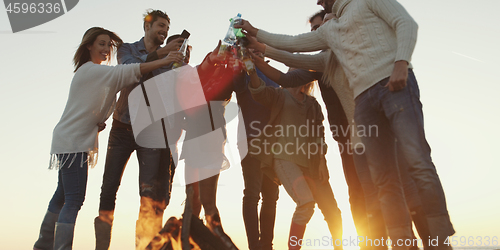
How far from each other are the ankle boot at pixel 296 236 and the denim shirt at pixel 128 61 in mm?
1949

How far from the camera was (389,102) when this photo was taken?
2.60m

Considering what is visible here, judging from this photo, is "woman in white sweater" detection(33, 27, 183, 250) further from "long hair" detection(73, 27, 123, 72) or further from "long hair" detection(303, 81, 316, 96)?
"long hair" detection(303, 81, 316, 96)

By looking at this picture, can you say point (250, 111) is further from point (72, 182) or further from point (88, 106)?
point (72, 182)

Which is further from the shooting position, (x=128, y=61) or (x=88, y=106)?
(x=128, y=61)

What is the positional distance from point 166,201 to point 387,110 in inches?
88.6

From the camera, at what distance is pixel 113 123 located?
392 centimetres

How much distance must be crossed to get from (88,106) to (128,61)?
2.89ft

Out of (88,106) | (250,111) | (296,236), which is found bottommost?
(296,236)

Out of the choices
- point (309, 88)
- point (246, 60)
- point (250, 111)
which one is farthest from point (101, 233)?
point (309, 88)

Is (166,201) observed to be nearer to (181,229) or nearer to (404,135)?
(181,229)

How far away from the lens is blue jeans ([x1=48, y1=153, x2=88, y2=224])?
122 inches

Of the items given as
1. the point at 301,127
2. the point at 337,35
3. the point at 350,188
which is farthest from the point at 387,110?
the point at 301,127

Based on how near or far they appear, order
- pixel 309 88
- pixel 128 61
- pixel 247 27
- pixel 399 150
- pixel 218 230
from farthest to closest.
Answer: pixel 309 88 → pixel 128 61 → pixel 247 27 → pixel 218 230 → pixel 399 150

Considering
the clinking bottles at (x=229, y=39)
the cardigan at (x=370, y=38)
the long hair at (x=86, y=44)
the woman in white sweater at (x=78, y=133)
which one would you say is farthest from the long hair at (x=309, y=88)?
the long hair at (x=86, y=44)
